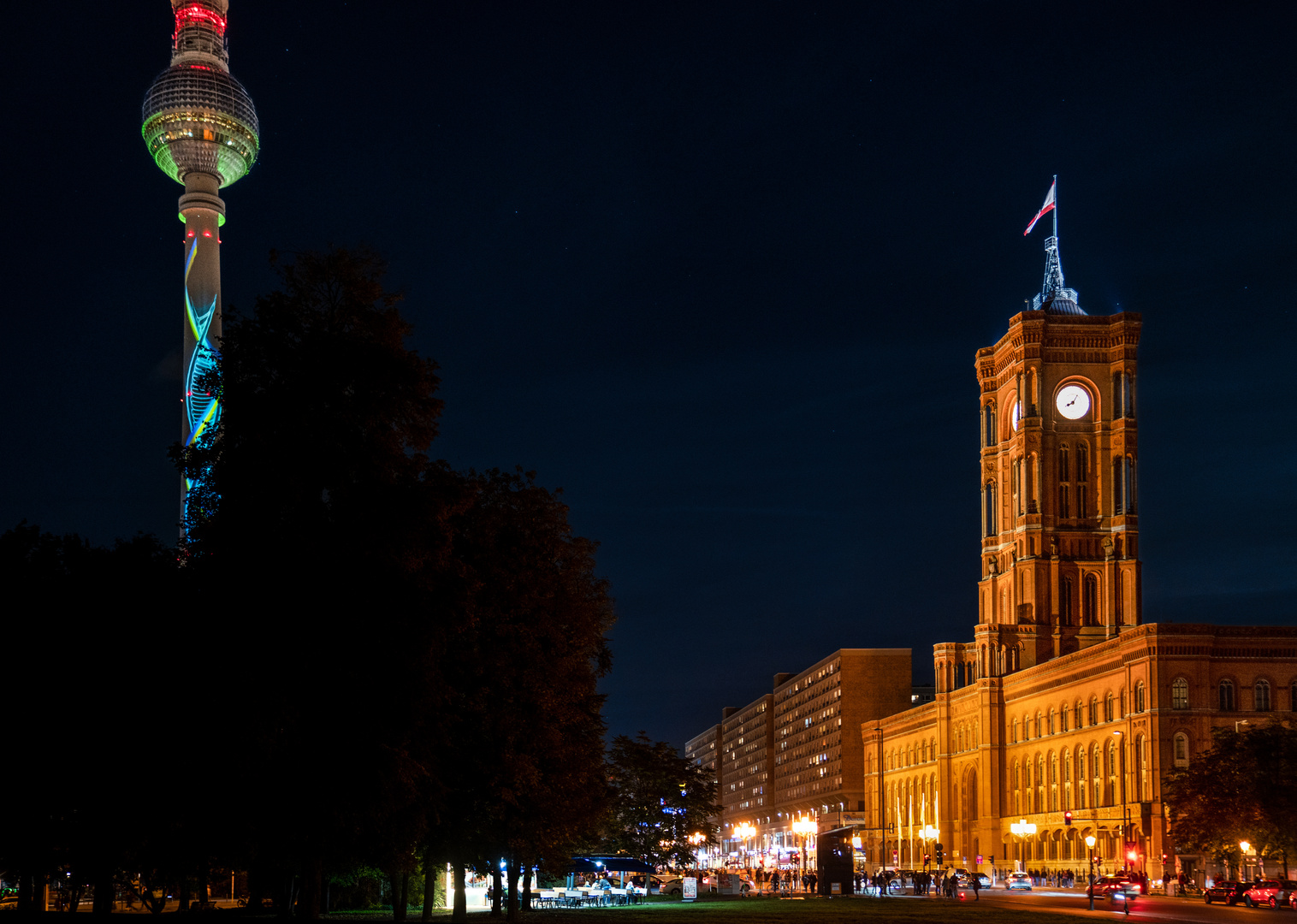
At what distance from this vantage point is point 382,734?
33062mm

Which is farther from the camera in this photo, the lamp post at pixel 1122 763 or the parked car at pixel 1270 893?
the lamp post at pixel 1122 763

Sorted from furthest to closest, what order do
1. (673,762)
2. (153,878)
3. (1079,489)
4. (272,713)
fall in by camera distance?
1. (1079,489)
2. (673,762)
3. (153,878)
4. (272,713)

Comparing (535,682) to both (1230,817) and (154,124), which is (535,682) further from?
(154,124)

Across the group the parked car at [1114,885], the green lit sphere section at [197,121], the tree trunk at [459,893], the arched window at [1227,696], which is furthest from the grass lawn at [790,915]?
the green lit sphere section at [197,121]

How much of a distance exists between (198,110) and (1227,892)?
145184mm

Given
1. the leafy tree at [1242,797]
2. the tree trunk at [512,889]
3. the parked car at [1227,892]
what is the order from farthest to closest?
the leafy tree at [1242,797], the parked car at [1227,892], the tree trunk at [512,889]

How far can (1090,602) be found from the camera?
14650cm

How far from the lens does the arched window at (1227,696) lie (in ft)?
340

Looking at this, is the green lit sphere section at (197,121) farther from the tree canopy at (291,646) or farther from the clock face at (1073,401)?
the tree canopy at (291,646)

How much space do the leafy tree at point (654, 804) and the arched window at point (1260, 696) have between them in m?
38.8

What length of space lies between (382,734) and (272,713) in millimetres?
2463

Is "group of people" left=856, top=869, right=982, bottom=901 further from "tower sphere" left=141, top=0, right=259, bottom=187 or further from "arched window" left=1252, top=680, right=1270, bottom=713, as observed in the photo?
"tower sphere" left=141, top=0, right=259, bottom=187

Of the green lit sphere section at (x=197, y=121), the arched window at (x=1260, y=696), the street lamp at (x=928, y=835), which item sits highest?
the green lit sphere section at (x=197, y=121)

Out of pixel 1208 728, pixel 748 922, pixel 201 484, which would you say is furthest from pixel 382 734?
pixel 1208 728
